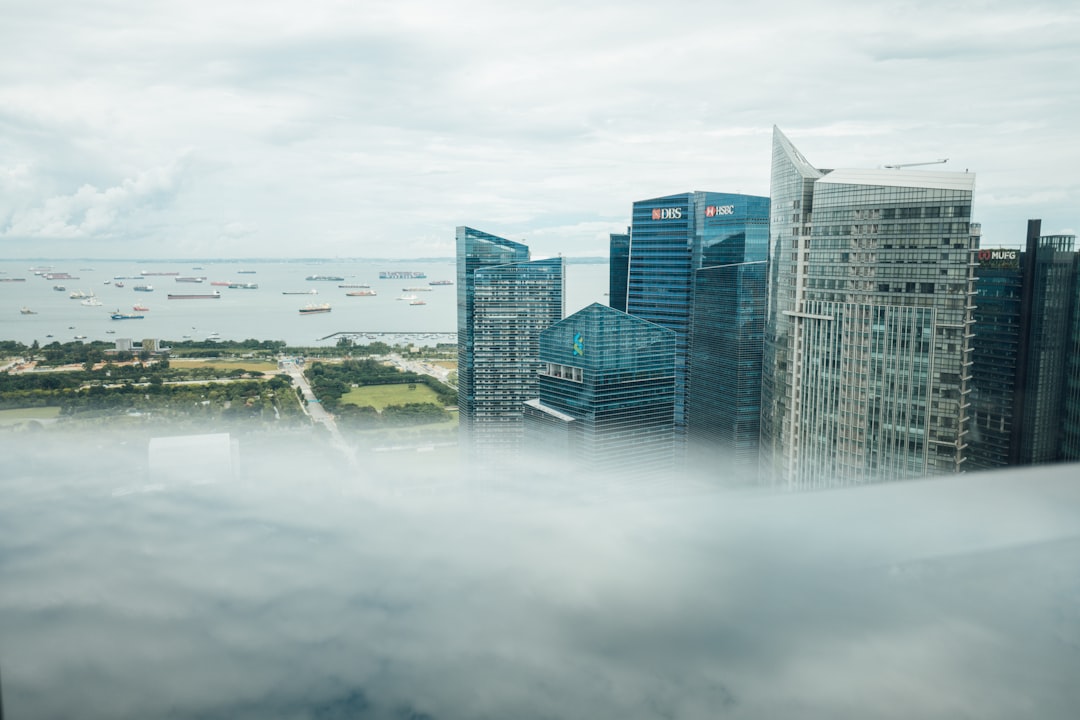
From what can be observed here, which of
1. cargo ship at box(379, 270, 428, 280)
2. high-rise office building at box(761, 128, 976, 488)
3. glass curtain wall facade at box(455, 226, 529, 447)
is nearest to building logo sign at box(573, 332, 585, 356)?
glass curtain wall facade at box(455, 226, 529, 447)

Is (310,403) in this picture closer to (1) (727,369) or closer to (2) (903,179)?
(2) (903,179)

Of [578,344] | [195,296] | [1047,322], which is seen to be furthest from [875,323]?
[195,296]

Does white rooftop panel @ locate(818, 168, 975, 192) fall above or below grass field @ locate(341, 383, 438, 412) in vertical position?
above

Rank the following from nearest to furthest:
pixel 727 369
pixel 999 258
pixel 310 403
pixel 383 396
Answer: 1. pixel 999 258
2. pixel 310 403
3. pixel 383 396
4. pixel 727 369

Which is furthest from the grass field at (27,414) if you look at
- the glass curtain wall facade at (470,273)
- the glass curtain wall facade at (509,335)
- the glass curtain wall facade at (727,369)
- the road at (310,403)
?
the glass curtain wall facade at (727,369)

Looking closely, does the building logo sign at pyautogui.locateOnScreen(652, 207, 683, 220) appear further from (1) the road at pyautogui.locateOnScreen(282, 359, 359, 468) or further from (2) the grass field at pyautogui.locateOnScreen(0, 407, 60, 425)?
(2) the grass field at pyautogui.locateOnScreen(0, 407, 60, 425)

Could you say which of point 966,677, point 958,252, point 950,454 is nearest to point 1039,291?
point 958,252
